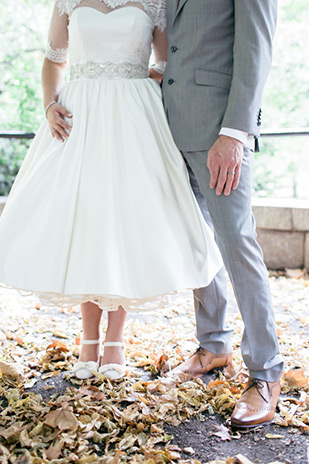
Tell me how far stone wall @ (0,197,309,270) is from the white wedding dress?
6.17 ft

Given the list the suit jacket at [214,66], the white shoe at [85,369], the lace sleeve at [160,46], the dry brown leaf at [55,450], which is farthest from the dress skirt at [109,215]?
the dry brown leaf at [55,450]

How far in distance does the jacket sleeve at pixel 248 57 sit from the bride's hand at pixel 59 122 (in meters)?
0.69

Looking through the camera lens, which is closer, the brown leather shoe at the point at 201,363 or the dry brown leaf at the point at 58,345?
the brown leather shoe at the point at 201,363

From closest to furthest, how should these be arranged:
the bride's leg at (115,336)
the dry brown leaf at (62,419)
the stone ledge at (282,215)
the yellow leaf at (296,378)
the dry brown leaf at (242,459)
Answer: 1. the dry brown leaf at (242,459)
2. the dry brown leaf at (62,419)
3. the yellow leaf at (296,378)
4. the bride's leg at (115,336)
5. the stone ledge at (282,215)

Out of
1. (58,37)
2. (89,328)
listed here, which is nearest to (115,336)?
(89,328)

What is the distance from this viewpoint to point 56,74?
2.29m

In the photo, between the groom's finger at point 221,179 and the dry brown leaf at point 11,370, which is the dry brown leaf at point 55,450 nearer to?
the dry brown leaf at point 11,370

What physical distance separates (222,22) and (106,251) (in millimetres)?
951

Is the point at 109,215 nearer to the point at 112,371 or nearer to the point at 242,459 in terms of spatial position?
the point at 112,371

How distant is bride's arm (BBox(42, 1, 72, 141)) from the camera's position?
6.70 ft

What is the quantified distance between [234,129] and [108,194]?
53 centimetres

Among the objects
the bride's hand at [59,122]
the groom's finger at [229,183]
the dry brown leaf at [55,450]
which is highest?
the bride's hand at [59,122]

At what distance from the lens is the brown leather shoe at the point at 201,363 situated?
6.98ft

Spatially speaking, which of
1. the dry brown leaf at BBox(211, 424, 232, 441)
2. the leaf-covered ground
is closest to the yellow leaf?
the leaf-covered ground
